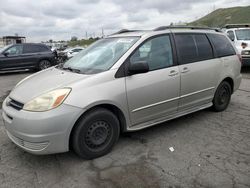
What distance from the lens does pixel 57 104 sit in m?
3.20

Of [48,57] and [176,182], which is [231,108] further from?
[48,57]

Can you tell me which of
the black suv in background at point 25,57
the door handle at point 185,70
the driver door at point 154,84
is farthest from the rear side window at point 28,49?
the door handle at point 185,70

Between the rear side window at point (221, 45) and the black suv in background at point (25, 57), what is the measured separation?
10700 millimetres

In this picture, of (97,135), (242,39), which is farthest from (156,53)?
(242,39)

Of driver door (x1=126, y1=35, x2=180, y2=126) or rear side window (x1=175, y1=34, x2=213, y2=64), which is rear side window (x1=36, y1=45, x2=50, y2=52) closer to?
rear side window (x1=175, y1=34, x2=213, y2=64)

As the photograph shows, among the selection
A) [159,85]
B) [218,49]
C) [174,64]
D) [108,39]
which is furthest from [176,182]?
[218,49]

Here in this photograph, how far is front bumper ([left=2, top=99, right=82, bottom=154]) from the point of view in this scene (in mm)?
3129

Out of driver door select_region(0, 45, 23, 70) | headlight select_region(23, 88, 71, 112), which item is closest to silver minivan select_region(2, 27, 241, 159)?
headlight select_region(23, 88, 71, 112)

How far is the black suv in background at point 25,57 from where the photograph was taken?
43.2ft

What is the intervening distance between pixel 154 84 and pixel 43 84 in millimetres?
1599

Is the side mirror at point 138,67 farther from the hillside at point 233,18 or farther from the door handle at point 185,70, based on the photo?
the hillside at point 233,18

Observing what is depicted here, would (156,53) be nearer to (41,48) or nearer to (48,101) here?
(48,101)

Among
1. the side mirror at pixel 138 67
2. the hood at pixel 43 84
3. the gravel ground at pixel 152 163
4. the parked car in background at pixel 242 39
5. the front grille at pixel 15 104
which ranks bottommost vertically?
the gravel ground at pixel 152 163

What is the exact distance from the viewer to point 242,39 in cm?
1156
